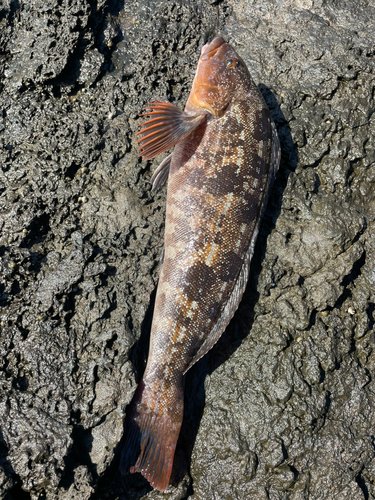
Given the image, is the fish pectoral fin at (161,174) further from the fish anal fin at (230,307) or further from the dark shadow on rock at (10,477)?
the dark shadow on rock at (10,477)

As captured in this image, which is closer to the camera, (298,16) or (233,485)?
(233,485)

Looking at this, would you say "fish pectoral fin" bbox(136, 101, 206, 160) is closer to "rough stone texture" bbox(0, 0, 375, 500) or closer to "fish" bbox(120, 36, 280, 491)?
"fish" bbox(120, 36, 280, 491)

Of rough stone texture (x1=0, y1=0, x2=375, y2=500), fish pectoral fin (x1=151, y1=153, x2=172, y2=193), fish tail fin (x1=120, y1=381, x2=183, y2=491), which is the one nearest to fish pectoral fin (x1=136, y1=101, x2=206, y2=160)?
fish pectoral fin (x1=151, y1=153, x2=172, y2=193)

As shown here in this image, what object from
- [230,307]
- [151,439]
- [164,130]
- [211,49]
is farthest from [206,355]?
[211,49]

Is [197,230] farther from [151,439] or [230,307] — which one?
[151,439]

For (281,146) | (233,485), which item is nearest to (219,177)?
(281,146)

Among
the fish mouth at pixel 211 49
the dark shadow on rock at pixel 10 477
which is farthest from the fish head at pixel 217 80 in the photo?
the dark shadow on rock at pixel 10 477

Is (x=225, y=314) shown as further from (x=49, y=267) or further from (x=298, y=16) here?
(x=298, y=16)
